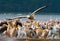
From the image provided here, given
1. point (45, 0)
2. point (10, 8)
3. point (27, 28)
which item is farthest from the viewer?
point (45, 0)

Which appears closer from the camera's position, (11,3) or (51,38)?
(51,38)

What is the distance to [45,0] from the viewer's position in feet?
269

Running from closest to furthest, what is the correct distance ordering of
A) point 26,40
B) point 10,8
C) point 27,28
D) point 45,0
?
point 26,40
point 27,28
point 10,8
point 45,0

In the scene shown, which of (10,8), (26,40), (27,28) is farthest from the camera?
(10,8)

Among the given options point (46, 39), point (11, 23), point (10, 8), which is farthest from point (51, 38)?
point (10, 8)

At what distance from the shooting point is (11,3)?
265 feet

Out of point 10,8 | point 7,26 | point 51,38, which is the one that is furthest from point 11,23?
point 10,8

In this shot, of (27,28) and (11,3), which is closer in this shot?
(27,28)

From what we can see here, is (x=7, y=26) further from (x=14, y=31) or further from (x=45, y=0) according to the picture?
(x=45, y=0)

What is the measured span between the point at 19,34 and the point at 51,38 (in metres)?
1.64

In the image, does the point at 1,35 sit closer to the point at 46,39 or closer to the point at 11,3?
the point at 46,39

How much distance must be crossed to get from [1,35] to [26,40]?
7.99ft

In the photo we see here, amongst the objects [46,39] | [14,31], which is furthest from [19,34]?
[46,39]

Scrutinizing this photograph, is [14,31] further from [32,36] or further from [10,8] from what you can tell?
[10,8]
